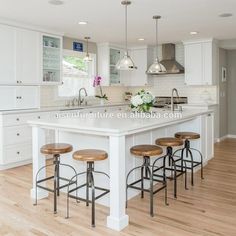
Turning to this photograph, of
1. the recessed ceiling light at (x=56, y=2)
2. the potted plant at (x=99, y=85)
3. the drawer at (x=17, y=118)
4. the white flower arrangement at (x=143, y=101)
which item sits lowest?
the drawer at (x=17, y=118)

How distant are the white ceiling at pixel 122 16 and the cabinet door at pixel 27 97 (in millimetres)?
1203

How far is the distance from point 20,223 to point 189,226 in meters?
1.65

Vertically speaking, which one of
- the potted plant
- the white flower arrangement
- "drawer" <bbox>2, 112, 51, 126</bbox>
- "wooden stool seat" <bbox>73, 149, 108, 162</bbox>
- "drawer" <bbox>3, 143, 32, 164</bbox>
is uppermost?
the potted plant

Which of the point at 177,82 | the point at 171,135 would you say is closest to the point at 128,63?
the point at 171,135

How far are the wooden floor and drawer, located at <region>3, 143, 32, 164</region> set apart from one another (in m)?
0.78

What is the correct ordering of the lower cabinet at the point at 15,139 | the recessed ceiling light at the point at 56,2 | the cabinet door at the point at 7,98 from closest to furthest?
the recessed ceiling light at the point at 56,2 → the lower cabinet at the point at 15,139 → the cabinet door at the point at 7,98

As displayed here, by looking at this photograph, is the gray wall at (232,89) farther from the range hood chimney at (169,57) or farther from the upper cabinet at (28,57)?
the upper cabinet at (28,57)

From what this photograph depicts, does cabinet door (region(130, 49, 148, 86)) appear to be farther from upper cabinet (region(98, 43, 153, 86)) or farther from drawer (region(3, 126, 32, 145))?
drawer (region(3, 126, 32, 145))

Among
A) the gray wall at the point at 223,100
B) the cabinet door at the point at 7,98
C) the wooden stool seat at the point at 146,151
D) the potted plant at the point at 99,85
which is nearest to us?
the wooden stool seat at the point at 146,151

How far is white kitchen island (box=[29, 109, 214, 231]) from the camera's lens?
105 inches

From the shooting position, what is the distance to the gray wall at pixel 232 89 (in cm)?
759

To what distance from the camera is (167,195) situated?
3.53 meters

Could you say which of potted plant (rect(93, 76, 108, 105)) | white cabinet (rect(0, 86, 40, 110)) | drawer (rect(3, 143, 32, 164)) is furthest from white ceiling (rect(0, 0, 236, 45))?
drawer (rect(3, 143, 32, 164))

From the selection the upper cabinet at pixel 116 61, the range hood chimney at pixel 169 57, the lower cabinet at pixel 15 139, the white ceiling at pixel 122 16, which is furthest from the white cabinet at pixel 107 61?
the lower cabinet at pixel 15 139
